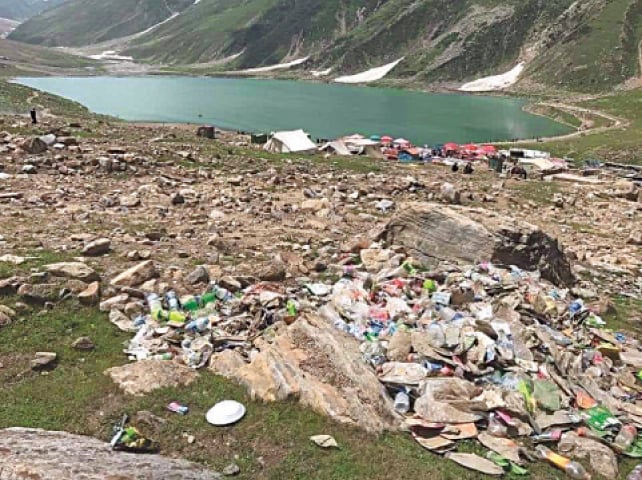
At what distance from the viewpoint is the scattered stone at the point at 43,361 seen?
9.51 meters

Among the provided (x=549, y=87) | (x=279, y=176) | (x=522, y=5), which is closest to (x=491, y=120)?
(x=549, y=87)

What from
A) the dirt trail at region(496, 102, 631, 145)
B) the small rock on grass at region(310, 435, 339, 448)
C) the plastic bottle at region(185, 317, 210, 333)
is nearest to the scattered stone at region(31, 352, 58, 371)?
the plastic bottle at region(185, 317, 210, 333)

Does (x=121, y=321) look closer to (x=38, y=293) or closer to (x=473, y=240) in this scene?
(x=38, y=293)

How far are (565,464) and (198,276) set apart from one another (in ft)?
27.7

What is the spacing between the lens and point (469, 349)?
34.8 feet

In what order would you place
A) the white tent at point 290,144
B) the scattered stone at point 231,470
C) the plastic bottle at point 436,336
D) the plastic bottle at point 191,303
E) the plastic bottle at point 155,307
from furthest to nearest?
the white tent at point 290,144
the plastic bottle at point 191,303
the plastic bottle at point 155,307
the plastic bottle at point 436,336
the scattered stone at point 231,470

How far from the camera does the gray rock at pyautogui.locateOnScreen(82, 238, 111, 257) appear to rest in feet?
46.1

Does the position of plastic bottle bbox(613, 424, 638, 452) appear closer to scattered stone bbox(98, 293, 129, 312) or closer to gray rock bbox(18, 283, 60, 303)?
scattered stone bbox(98, 293, 129, 312)

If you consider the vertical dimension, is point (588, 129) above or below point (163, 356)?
below

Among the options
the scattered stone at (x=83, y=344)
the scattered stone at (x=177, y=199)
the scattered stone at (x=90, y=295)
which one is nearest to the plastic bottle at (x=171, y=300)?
the scattered stone at (x=90, y=295)

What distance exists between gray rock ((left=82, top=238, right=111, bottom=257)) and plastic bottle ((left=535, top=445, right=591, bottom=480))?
10994mm

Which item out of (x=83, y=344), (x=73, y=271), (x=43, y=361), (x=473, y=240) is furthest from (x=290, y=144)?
(x=43, y=361)

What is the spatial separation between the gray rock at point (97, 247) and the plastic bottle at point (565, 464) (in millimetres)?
10994

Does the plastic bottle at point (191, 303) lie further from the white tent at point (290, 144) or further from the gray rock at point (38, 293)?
the white tent at point (290, 144)
